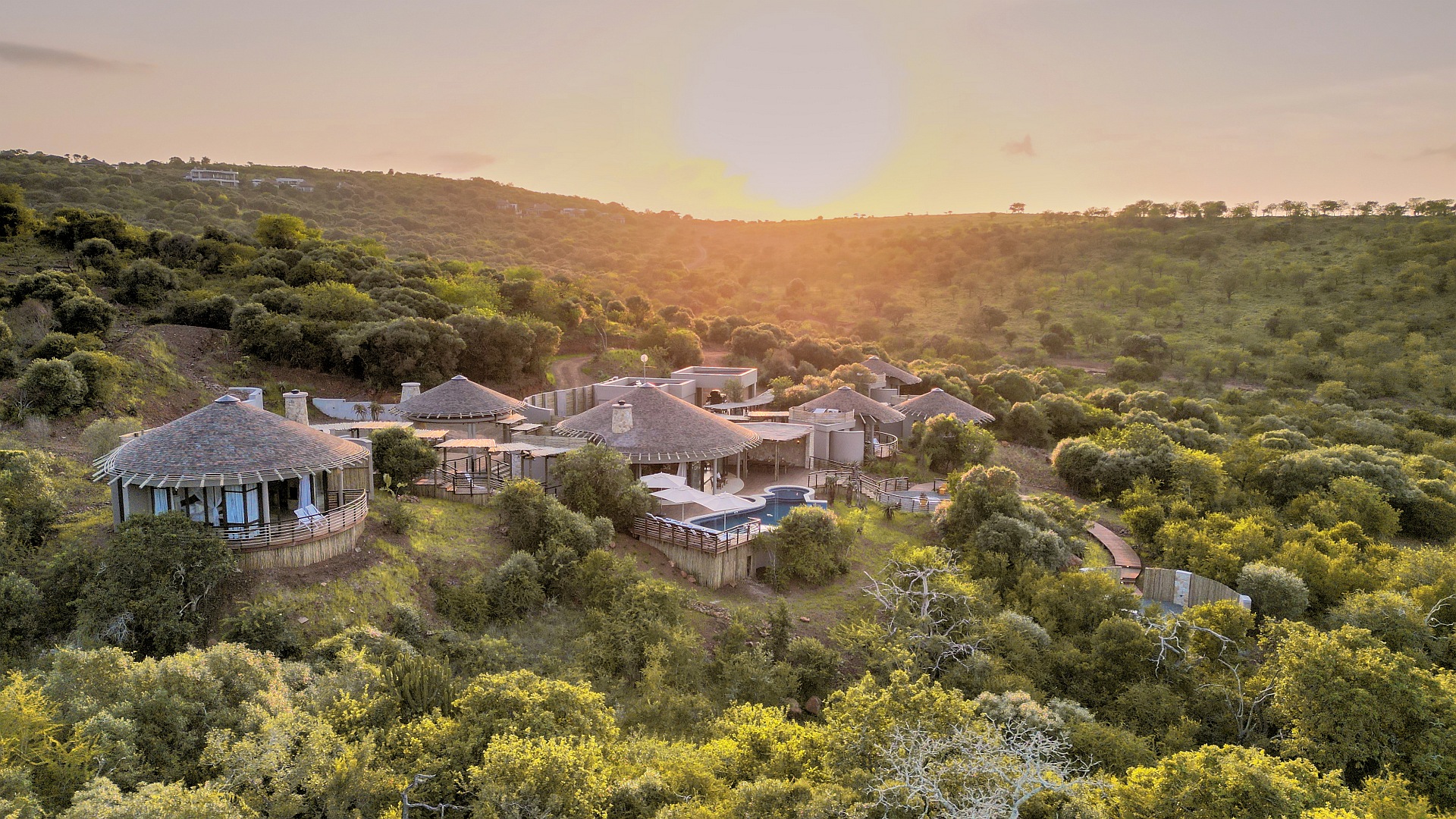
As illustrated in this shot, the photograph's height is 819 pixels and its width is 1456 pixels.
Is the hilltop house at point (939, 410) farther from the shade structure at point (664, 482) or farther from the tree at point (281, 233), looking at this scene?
the tree at point (281, 233)

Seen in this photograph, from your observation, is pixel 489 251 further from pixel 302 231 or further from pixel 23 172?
pixel 23 172

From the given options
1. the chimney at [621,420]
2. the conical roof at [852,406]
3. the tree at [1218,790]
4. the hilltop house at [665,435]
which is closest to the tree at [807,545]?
the hilltop house at [665,435]

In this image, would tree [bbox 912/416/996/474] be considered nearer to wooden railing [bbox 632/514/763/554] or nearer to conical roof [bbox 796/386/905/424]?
conical roof [bbox 796/386/905/424]

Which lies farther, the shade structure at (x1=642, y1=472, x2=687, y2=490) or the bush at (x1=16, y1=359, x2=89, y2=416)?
the bush at (x1=16, y1=359, x2=89, y2=416)

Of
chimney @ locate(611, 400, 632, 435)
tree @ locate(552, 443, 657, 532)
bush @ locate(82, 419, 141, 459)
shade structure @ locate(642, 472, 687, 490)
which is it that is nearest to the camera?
bush @ locate(82, 419, 141, 459)

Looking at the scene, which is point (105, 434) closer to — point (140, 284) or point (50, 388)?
Answer: point (50, 388)

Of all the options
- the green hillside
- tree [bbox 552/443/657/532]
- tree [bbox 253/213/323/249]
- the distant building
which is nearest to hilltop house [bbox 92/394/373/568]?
the green hillside

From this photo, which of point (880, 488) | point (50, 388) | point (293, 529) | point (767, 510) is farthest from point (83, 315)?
point (880, 488)
